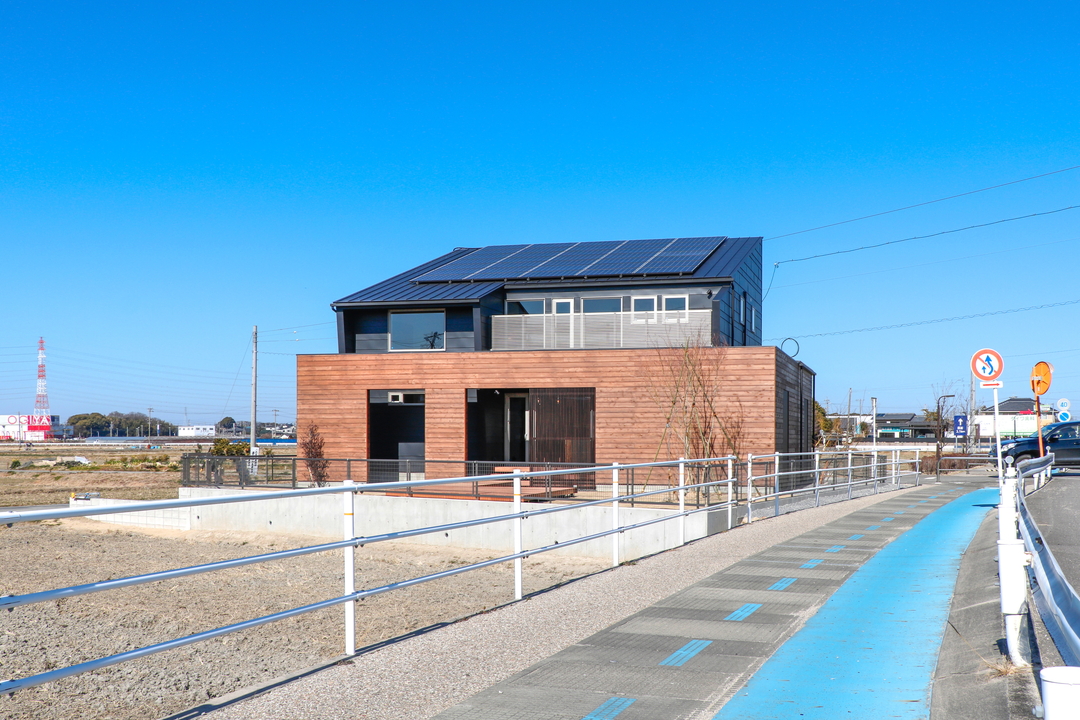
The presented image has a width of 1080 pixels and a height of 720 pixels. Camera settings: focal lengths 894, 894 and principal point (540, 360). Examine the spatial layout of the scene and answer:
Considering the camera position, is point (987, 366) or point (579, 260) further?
point (579, 260)

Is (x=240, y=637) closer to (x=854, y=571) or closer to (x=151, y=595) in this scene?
(x=151, y=595)

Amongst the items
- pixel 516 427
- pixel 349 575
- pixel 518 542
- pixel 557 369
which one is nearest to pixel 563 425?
pixel 557 369

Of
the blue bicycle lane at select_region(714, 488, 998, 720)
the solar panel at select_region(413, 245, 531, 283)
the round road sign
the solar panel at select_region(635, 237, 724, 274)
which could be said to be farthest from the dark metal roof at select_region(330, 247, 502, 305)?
the blue bicycle lane at select_region(714, 488, 998, 720)

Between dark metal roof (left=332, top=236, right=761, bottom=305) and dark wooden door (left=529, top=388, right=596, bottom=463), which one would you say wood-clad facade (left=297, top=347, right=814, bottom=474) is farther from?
dark metal roof (left=332, top=236, right=761, bottom=305)

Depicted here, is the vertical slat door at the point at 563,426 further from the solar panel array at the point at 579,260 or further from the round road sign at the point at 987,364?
the round road sign at the point at 987,364

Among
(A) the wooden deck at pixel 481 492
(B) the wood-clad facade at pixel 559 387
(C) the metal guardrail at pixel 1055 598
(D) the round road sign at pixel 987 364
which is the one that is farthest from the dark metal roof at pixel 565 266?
(C) the metal guardrail at pixel 1055 598

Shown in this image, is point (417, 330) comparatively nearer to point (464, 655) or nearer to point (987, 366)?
point (987, 366)

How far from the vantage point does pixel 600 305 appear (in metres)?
28.7

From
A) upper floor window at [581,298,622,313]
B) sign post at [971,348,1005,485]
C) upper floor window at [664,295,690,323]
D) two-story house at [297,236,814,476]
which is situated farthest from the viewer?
upper floor window at [581,298,622,313]

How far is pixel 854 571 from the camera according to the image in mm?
10055

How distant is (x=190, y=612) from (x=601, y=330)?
1638cm

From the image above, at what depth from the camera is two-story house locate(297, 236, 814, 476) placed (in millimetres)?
24672

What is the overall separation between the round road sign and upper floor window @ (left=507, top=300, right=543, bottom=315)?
16.7m

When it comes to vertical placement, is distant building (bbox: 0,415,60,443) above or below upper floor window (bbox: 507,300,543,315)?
below
